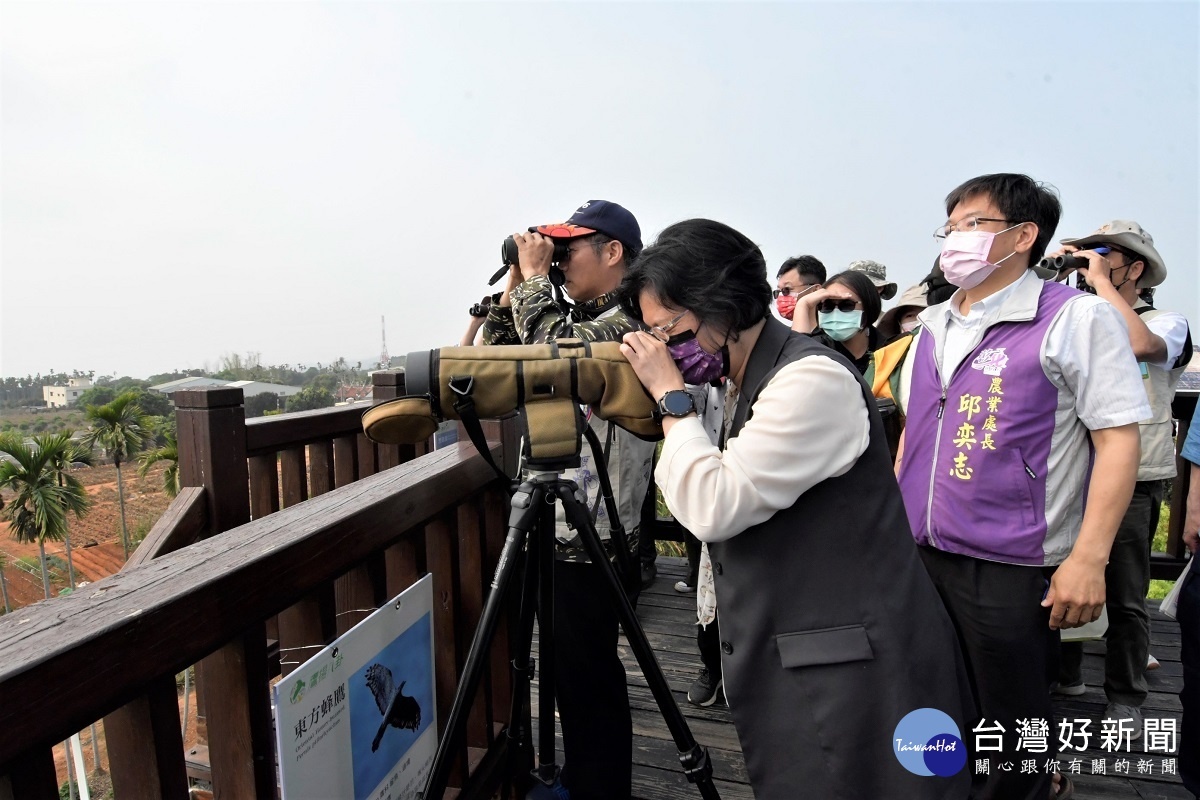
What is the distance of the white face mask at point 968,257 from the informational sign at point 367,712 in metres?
1.68

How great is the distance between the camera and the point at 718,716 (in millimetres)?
2643

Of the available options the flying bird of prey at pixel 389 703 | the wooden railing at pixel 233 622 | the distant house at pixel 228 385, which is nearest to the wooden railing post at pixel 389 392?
the distant house at pixel 228 385

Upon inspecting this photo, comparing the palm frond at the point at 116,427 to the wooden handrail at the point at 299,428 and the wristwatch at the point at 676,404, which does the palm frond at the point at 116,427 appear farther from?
the wristwatch at the point at 676,404

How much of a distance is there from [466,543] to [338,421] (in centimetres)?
143

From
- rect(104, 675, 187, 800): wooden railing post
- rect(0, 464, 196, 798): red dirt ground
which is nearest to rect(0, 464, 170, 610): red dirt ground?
rect(0, 464, 196, 798): red dirt ground

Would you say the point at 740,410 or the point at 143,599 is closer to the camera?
the point at 143,599

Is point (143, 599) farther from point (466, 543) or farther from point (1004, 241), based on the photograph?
point (1004, 241)

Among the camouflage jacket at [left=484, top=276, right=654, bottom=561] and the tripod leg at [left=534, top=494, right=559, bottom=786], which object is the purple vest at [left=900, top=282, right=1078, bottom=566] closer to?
the camouflage jacket at [left=484, top=276, right=654, bottom=561]

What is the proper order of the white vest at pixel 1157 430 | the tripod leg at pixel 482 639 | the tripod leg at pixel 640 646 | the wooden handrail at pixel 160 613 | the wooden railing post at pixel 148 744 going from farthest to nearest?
the white vest at pixel 1157 430 < the tripod leg at pixel 640 646 < the tripod leg at pixel 482 639 < the wooden railing post at pixel 148 744 < the wooden handrail at pixel 160 613

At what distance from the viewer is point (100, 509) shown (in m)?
31.1

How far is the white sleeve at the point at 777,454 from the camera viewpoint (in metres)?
1.17

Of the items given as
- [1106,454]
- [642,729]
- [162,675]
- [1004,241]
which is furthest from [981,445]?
[162,675]

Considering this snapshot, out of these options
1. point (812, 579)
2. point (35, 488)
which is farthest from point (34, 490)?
point (812, 579)

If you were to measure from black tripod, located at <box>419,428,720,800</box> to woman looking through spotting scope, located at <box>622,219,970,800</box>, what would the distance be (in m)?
0.24
